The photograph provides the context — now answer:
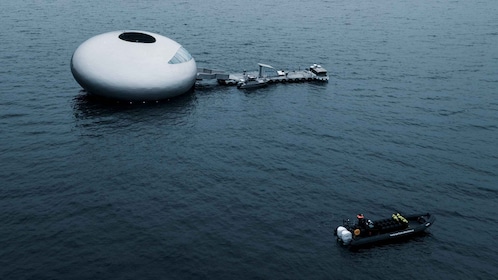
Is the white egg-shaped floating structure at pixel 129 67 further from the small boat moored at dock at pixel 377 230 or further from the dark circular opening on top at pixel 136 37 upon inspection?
the small boat moored at dock at pixel 377 230

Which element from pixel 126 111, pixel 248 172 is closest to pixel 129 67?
pixel 126 111

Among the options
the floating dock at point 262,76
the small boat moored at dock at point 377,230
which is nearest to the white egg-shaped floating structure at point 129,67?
the floating dock at point 262,76

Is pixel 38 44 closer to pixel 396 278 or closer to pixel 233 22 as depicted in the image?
pixel 233 22

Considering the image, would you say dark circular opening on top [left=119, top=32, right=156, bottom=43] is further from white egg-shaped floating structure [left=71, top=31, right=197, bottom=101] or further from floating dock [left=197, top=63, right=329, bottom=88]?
floating dock [left=197, top=63, right=329, bottom=88]

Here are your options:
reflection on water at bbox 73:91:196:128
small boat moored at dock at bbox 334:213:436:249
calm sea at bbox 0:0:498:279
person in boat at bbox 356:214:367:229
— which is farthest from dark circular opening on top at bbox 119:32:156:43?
person in boat at bbox 356:214:367:229

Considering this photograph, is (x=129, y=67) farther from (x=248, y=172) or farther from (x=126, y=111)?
(x=248, y=172)

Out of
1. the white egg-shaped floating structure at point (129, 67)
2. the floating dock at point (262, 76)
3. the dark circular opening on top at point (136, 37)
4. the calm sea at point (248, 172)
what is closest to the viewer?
the calm sea at point (248, 172)

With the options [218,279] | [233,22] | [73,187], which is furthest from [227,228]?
[233,22]

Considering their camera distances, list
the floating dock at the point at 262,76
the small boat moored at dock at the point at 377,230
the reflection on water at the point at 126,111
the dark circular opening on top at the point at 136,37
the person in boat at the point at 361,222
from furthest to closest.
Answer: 1. the floating dock at the point at 262,76
2. the dark circular opening on top at the point at 136,37
3. the reflection on water at the point at 126,111
4. the person in boat at the point at 361,222
5. the small boat moored at dock at the point at 377,230
